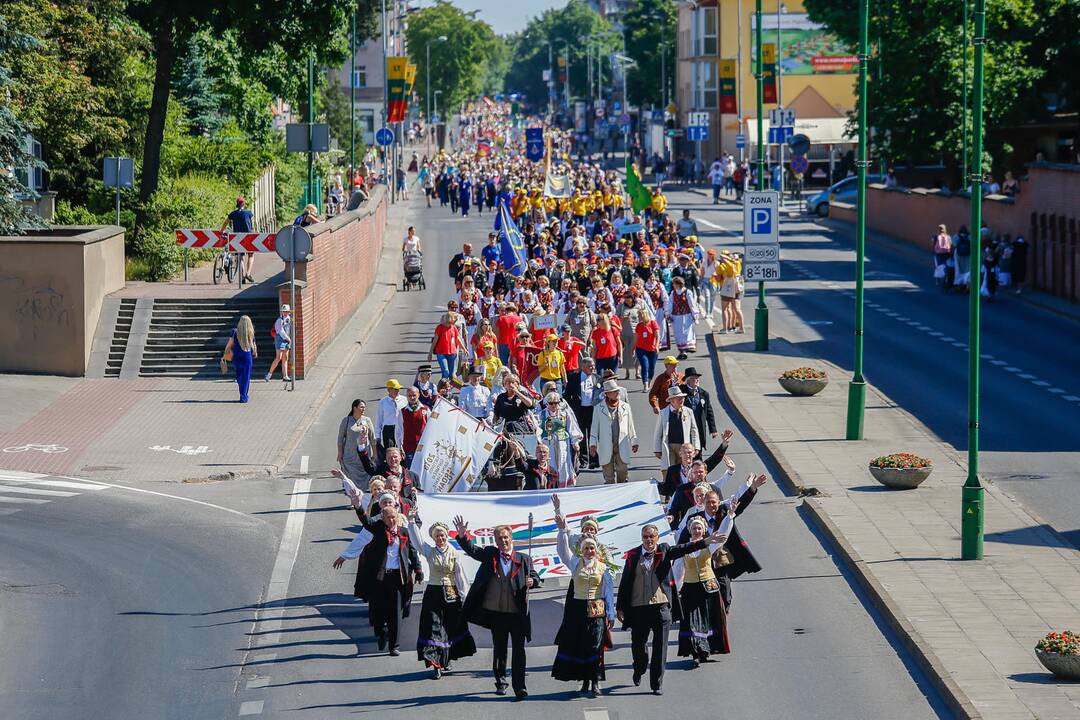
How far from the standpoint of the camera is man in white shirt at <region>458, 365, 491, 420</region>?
918 inches

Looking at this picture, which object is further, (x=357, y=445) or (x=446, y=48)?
(x=446, y=48)

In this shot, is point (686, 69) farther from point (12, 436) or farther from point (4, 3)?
point (12, 436)

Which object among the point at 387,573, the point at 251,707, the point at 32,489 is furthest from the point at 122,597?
the point at 32,489

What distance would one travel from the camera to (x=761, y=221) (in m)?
35.0

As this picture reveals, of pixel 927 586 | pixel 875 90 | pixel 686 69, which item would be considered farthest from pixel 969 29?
pixel 686 69

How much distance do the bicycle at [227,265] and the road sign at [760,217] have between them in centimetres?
1204

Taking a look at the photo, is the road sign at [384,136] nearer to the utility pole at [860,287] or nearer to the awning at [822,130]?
the awning at [822,130]

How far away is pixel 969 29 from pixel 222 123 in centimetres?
2582

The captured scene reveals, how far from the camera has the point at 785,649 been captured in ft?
52.0

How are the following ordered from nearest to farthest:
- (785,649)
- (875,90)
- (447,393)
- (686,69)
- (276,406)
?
(785,649) < (447,393) < (276,406) < (875,90) < (686,69)

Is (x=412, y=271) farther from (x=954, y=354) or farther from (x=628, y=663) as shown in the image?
(x=628, y=663)

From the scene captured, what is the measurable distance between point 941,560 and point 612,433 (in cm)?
491

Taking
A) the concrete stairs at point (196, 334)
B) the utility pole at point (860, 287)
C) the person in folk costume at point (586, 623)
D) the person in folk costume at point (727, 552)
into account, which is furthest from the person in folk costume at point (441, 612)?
the concrete stairs at point (196, 334)

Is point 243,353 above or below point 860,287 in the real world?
below
